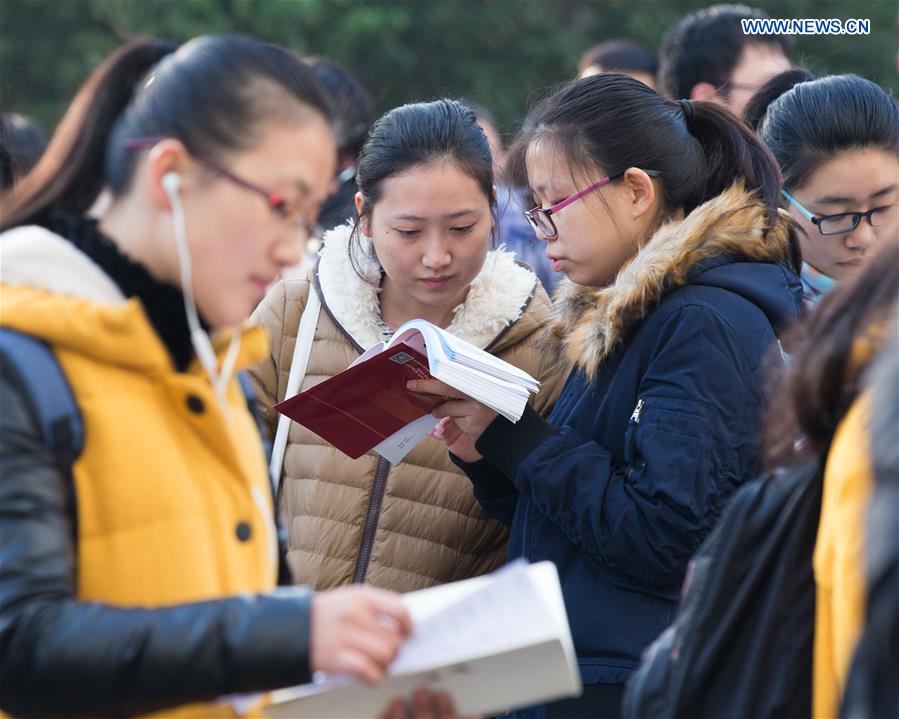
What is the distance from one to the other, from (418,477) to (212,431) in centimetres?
143

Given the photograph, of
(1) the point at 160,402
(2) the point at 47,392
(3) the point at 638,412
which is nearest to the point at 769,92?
(3) the point at 638,412

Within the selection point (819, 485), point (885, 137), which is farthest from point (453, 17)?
point (819, 485)

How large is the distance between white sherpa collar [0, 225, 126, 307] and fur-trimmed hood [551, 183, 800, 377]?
4.17 ft

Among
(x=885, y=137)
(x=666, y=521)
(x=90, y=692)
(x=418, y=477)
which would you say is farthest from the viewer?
(x=885, y=137)

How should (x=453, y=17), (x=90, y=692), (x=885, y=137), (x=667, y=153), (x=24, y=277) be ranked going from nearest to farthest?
(x=90, y=692)
(x=24, y=277)
(x=667, y=153)
(x=885, y=137)
(x=453, y=17)

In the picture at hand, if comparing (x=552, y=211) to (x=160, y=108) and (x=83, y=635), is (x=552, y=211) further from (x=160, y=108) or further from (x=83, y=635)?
(x=83, y=635)

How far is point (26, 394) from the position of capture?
1583mm

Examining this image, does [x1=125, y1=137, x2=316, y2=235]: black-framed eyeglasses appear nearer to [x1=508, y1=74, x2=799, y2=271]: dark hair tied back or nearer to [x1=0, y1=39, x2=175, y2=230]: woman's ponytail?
[x1=0, y1=39, x2=175, y2=230]: woman's ponytail

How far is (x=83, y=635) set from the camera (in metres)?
1.53

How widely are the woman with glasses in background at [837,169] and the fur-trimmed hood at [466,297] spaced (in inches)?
32.2

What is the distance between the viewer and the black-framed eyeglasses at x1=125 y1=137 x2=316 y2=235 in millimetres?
1720

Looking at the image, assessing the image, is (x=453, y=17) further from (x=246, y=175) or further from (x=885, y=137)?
(x=246, y=175)

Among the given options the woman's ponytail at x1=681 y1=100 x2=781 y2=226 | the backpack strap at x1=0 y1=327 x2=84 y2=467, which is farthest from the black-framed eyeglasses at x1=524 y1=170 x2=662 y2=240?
the backpack strap at x1=0 y1=327 x2=84 y2=467

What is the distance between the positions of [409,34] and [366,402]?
499 inches
